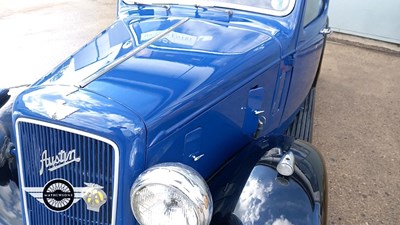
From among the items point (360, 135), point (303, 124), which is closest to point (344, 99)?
point (360, 135)

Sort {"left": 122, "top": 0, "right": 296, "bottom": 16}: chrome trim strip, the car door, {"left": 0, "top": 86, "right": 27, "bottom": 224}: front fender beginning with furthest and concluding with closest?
the car door → {"left": 122, "top": 0, "right": 296, "bottom": 16}: chrome trim strip → {"left": 0, "top": 86, "right": 27, "bottom": 224}: front fender

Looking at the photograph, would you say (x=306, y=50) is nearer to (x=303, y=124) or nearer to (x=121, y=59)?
(x=303, y=124)

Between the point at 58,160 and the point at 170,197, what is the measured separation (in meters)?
0.50

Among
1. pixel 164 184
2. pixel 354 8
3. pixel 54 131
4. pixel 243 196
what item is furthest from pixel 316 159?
pixel 354 8

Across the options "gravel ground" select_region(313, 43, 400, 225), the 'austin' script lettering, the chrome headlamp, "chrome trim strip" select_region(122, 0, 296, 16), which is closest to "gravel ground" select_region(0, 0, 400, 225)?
"gravel ground" select_region(313, 43, 400, 225)

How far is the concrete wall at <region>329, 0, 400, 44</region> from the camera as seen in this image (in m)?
6.48

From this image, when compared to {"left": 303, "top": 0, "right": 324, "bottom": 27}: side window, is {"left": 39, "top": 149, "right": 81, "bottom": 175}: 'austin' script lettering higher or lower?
lower

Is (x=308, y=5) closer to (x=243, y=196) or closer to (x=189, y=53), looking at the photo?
(x=189, y=53)

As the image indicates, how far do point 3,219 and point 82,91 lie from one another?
2.83 ft

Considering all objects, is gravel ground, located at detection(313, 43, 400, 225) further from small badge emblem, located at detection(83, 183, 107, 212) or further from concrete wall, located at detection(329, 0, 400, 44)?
small badge emblem, located at detection(83, 183, 107, 212)

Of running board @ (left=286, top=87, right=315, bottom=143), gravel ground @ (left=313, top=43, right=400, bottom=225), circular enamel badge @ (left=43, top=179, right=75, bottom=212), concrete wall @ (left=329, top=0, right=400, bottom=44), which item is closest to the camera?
circular enamel badge @ (left=43, top=179, right=75, bottom=212)

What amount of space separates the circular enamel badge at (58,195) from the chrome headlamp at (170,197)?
0.32 metres

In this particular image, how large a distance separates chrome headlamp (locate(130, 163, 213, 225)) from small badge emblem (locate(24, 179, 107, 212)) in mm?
207

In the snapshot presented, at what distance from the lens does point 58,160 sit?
161cm
